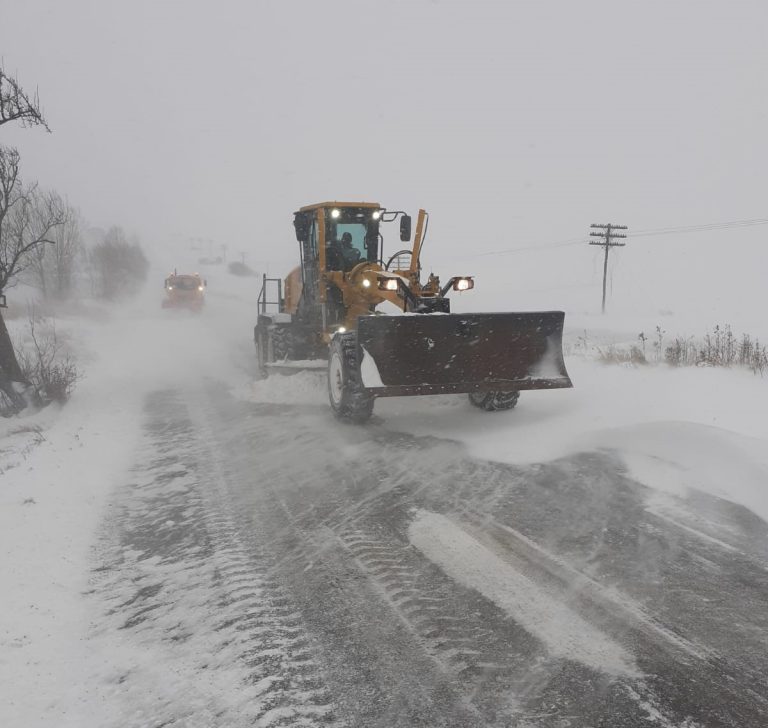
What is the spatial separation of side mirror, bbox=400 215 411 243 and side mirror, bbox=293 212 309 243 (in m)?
1.88

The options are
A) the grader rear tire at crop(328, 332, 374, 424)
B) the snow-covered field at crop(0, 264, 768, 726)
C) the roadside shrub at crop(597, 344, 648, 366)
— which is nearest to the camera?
the snow-covered field at crop(0, 264, 768, 726)

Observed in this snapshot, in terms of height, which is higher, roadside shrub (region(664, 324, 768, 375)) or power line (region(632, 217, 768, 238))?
power line (region(632, 217, 768, 238))

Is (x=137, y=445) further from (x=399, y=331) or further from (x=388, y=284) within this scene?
(x=388, y=284)

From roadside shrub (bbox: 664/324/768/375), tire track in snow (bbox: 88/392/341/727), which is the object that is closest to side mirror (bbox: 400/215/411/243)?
roadside shrub (bbox: 664/324/768/375)

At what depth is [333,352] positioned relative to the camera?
7.61 m

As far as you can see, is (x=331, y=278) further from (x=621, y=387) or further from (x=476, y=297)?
(x=476, y=297)

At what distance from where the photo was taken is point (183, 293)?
93.1 ft

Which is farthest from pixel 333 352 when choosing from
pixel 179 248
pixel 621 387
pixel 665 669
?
pixel 179 248

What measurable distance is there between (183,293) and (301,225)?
67.8 feet

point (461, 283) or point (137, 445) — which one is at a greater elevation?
point (461, 283)

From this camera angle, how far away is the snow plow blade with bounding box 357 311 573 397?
651 cm

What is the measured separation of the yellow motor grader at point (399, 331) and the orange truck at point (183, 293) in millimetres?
20216

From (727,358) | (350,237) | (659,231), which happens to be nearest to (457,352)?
(350,237)

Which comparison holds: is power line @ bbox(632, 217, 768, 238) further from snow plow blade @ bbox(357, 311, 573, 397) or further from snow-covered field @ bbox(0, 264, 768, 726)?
snow plow blade @ bbox(357, 311, 573, 397)
